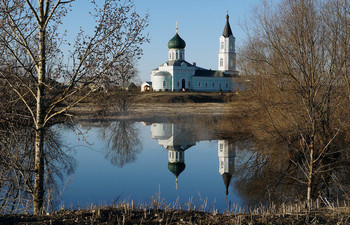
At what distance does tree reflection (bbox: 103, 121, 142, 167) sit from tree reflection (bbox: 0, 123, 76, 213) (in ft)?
5.47

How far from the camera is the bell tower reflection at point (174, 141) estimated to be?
10.7 metres

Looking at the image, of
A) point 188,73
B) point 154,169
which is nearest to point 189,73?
point 188,73

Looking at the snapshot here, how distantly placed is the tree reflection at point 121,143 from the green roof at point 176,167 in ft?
5.35

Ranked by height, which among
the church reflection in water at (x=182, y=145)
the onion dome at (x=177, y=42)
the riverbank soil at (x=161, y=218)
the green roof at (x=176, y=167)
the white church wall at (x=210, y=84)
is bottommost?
the riverbank soil at (x=161, y=218)

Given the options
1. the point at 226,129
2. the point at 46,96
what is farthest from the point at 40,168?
the point at 226,129

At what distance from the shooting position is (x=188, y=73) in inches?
2127

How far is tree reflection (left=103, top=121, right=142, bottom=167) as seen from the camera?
40.4 feet

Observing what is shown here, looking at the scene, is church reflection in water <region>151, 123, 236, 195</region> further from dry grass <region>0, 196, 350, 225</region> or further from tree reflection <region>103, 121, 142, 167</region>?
dry grass <region>0, 196, 350, 225</region>

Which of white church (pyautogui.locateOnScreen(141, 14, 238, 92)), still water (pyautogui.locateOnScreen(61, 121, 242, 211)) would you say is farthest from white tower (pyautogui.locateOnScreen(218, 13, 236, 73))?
still water (pyautogui.locateOnScreen(61, 121, 242, 211))

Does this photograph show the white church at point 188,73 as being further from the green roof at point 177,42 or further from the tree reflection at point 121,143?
the tree reflection at point 121,143

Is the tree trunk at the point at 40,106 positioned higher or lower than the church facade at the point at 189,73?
lower

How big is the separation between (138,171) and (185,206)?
379cm

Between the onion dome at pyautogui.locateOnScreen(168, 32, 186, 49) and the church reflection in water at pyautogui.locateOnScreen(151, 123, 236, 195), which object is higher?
the onion dome at pyautogui.locateOnScreen(168, 32, 186, 49)

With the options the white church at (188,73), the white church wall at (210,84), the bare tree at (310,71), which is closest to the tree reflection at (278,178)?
the bare tree at (310,71)
